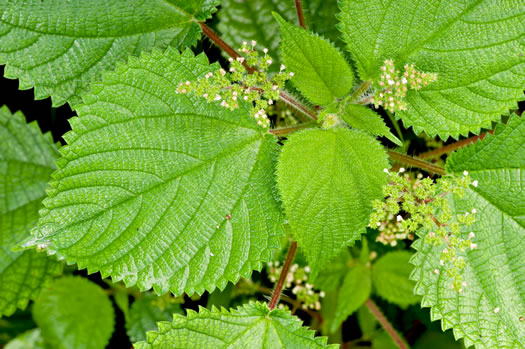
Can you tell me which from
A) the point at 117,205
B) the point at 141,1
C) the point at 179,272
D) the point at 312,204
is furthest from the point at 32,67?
the point at 312,204

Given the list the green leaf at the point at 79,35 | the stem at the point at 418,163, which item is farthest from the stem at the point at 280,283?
the green leaf at the point at 79,35

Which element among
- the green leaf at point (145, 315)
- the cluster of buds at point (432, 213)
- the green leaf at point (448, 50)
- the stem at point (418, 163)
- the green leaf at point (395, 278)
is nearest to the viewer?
the cluster of buds at point (432, 213)

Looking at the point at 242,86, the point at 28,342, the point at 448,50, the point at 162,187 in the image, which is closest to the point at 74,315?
the point at 28,342

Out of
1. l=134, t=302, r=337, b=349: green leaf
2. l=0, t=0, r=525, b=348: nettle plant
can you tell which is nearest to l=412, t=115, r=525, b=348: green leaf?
l=0, t=0, r=525, b=348: nettle plant

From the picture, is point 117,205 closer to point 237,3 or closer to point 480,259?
point 237,3

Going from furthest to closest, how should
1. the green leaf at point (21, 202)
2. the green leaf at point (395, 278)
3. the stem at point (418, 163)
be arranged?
the green leaf at point (395, 278) → the green leaf at point (21, 202) → the stem at point (418, 163)

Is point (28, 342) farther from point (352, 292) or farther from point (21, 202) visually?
point (352, 292)

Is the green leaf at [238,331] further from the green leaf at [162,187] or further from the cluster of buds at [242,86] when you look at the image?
the cluster of buds at [242,86]
